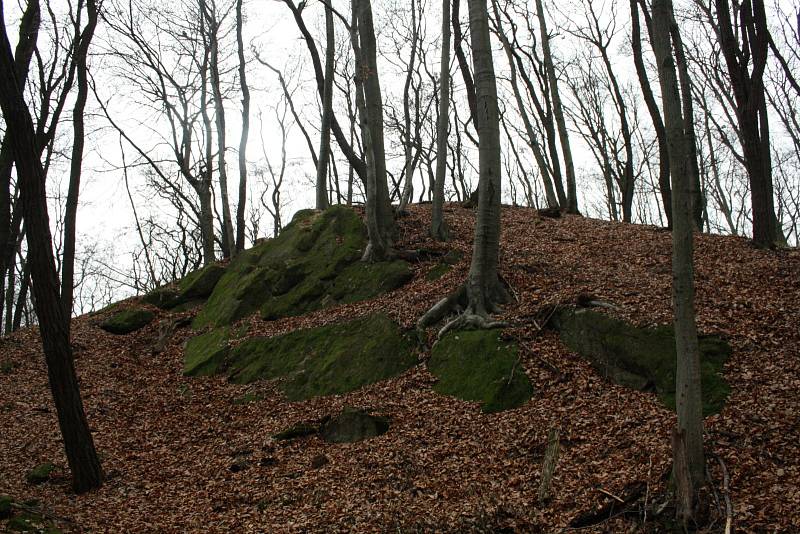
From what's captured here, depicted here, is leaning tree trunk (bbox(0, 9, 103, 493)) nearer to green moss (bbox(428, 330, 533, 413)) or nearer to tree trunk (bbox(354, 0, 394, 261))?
green moss (bbox(428, 330, 533, 413))

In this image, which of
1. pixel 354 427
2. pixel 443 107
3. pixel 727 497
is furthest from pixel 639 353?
pixel 443 107

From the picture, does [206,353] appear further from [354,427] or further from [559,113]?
[559,113]

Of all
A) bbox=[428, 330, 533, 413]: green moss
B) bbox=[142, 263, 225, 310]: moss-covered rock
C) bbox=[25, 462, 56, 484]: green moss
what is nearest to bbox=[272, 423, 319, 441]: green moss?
bbox=[428, 330, 533, 413]: green moss

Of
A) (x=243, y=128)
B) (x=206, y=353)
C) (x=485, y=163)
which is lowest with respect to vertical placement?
(x=206, y=353)

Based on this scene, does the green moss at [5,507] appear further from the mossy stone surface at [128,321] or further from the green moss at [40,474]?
the mossy stone surface at [128,321]

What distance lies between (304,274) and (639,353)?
27.8 feet

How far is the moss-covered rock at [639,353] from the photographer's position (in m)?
6.78

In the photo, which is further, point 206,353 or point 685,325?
point 206,353

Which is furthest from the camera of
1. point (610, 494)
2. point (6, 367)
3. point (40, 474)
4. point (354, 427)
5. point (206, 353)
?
point (206, 353)

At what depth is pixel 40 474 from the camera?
7293 mm

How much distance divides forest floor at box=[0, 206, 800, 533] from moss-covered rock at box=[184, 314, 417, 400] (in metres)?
0.32

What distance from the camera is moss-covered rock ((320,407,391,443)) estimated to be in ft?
25.5

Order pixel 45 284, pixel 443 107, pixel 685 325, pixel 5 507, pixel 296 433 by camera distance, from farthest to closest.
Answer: pixel 443 107
pixel 296 433
pixel 45 284
pixel 5 507
pixel 685 325

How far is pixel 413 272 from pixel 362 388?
3.69m
